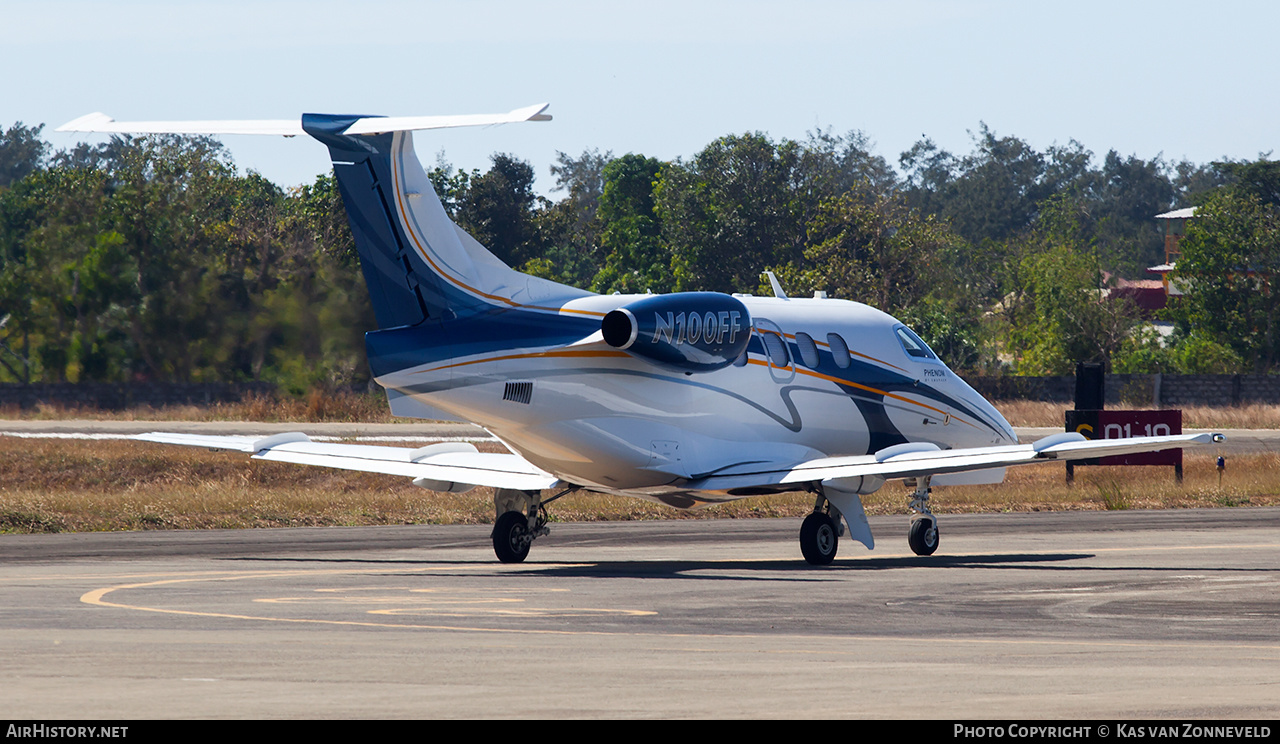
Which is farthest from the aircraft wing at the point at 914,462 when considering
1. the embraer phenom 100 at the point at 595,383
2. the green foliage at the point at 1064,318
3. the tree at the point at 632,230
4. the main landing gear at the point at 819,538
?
the tree at the point at 632,230

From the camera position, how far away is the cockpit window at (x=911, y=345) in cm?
2973

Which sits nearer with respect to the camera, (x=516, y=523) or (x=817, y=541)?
(x=817, y=541)

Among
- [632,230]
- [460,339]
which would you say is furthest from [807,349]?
[632,230]

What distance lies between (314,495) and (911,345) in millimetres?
17849

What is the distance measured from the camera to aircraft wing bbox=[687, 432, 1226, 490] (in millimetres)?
23250

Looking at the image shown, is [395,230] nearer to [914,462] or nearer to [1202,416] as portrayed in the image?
[914,462]

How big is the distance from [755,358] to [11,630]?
13.5 meters

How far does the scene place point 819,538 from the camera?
2581 cm

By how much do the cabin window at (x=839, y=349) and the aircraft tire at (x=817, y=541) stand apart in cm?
348

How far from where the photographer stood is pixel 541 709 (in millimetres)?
10938

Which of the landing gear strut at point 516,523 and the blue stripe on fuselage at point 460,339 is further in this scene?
the landing gear strut at point 516,523

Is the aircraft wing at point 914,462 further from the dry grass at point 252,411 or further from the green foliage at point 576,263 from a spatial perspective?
the dry grass at point 252,411
